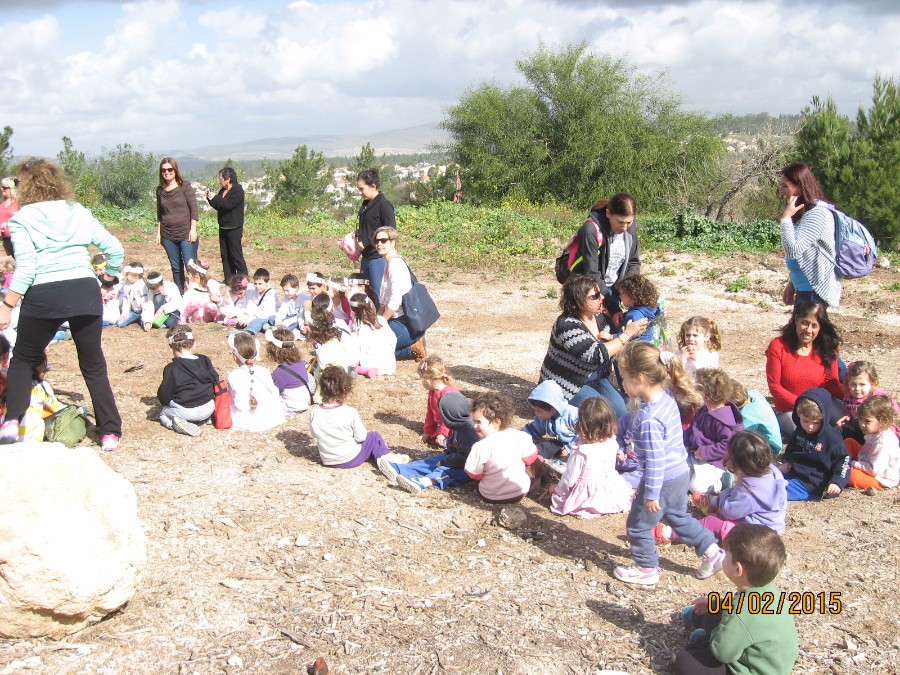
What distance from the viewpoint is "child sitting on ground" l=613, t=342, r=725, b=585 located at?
3.78m

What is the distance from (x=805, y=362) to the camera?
234 inches

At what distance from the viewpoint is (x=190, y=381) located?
5938mm

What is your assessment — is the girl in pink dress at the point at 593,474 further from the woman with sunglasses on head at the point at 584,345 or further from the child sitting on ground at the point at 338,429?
the child sitting on ground at the point at 338,429

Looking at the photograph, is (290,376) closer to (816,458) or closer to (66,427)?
(66,427)

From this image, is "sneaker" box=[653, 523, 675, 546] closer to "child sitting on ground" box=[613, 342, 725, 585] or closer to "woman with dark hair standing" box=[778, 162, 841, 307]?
"child sitting on ground" box=[613, 342, 725, 585]

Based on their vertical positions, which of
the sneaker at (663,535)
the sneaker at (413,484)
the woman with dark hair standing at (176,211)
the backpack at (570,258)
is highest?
the woman with dark hair standing at (176,211)


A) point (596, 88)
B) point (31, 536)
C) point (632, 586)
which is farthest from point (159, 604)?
point (596, 88)

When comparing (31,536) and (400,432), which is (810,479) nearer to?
(400,432)

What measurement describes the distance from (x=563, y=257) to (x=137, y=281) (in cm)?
554

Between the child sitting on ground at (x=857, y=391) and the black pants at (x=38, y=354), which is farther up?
the black pants at (x=38, y=354)

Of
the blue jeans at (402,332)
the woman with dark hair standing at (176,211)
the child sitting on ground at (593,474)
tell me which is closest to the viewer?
the child sitting on ground at (593,474)

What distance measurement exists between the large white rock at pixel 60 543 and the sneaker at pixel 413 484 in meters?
1.80

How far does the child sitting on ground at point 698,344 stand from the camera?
5.93 metres

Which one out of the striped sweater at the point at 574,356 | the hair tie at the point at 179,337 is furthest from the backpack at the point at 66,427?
the striped sweater at the point at 574,356
